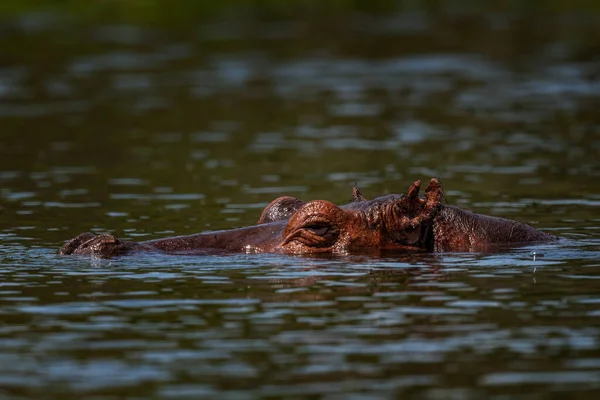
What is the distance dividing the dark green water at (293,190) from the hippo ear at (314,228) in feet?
0.85

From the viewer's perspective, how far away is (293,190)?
1962 centimetres

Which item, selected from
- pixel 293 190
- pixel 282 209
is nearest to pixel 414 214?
pixel 282 209

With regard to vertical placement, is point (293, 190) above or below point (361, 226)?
above

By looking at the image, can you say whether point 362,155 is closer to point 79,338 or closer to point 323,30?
point 79,338

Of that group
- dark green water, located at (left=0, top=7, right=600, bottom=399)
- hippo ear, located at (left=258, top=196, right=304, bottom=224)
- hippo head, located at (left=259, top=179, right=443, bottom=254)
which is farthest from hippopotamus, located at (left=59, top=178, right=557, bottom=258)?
dark green water, located at (left=0, top=7, right=600, bottom=399)

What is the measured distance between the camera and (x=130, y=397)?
8727mm

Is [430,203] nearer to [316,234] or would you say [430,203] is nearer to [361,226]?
[361,226]

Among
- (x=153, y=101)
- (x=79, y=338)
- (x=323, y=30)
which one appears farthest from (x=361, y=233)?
(x=323, y=30)

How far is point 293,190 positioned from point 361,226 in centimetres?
647

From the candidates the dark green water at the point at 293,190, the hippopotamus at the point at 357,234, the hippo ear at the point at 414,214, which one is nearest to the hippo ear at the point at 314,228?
the hippopotamus at the point at 357,234

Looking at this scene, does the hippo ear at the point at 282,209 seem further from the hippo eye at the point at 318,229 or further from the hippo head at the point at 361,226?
the hippo eye at the point at 318,229

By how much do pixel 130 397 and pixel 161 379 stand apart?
449 mm

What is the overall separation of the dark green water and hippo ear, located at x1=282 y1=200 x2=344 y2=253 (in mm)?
258

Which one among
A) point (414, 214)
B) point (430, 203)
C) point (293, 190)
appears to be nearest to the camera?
point (430, 203)
